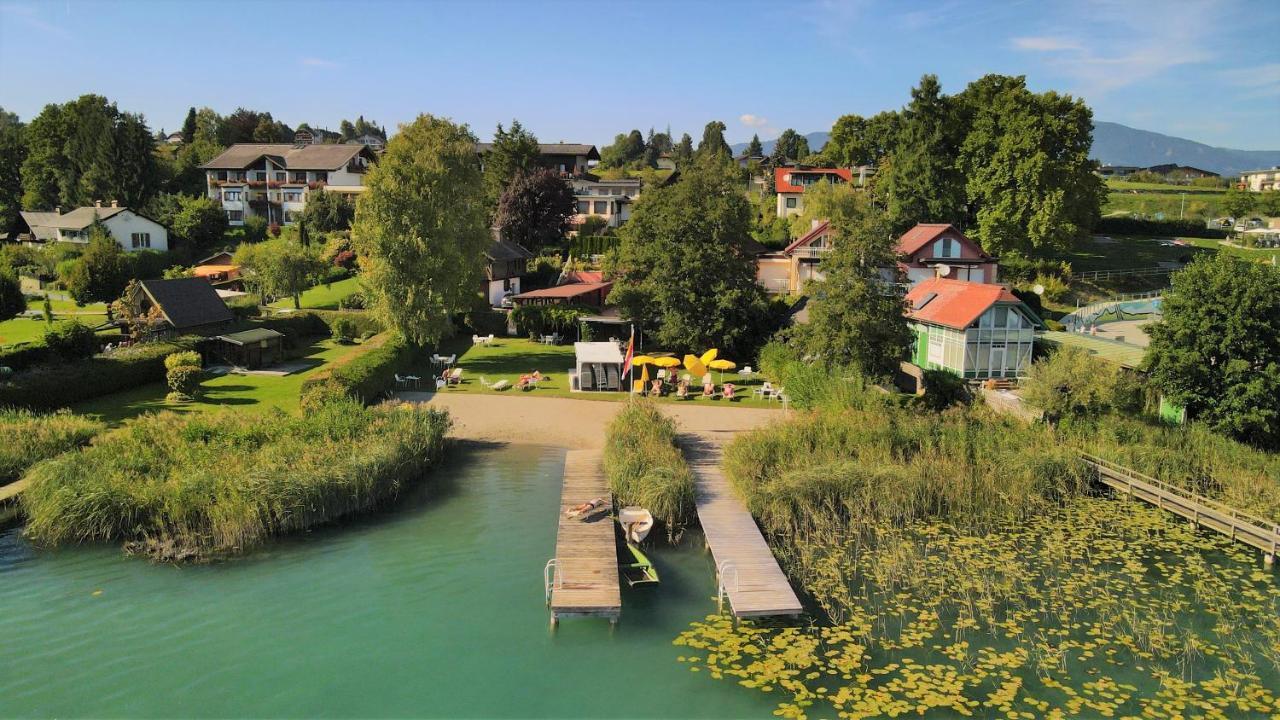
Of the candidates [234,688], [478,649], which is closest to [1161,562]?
[478,649]

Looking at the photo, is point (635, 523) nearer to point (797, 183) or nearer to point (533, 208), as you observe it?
point (533, 208)

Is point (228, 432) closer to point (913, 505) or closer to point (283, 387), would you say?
point (283, 387)

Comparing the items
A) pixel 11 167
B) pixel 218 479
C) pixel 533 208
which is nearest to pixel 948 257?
pixel 533 208

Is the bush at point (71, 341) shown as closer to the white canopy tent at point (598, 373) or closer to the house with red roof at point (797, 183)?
the white canopy tent at point (598, 373)

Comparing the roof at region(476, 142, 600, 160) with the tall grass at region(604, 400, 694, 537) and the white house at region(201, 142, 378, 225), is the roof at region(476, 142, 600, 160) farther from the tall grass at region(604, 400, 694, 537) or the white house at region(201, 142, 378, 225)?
the tall grass at region(604, 400, 694, 537)

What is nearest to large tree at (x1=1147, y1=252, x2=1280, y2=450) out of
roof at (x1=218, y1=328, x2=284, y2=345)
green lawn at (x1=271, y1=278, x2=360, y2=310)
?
roof at (x1=218, y1=328, x2=284, y2=345)

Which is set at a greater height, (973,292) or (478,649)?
(973,292)

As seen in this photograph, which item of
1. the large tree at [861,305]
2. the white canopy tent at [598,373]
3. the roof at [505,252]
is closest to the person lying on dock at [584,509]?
the large tree at [861,305]
